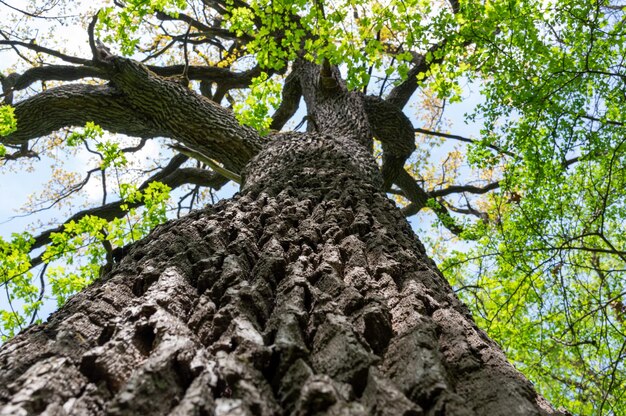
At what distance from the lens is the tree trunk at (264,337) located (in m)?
0.96

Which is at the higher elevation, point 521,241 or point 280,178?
point 521,241

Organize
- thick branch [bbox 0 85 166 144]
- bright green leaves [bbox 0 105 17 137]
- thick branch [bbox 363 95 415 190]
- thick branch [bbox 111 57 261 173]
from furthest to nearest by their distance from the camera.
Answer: thick branch [bbox 363 95 415 190], thick branch [bbox 0 85 166 144], thick branch [bbox 111 57 261 173], bright green leaves [bbox 0 105 17 137]

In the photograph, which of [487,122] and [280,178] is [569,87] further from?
[280,178]

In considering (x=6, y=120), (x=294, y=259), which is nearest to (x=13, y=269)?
(x=6, y=120)

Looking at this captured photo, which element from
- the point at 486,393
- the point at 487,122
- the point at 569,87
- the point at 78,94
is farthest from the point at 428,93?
the point at 486,393

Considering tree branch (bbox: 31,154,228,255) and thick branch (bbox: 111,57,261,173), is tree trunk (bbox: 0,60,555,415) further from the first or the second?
tree branch (bbox: 31,154,228,255)

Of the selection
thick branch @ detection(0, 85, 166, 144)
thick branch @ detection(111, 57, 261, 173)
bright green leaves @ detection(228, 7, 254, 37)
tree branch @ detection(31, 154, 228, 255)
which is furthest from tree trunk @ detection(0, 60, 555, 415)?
tree branch @ detection(31, 154, 228, 255)

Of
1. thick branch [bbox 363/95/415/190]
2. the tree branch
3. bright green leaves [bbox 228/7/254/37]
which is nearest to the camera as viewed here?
bright green leaves [bbox 228/7/254/37]

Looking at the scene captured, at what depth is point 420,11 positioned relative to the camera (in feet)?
17.4

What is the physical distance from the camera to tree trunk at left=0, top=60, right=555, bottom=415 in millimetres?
962

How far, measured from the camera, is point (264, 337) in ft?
4.11

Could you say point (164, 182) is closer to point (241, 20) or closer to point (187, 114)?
point (187, 114)

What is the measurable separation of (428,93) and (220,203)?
1024 cm

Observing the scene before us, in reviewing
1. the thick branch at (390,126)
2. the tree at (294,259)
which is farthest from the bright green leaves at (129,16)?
the thick branch at (390,126)
